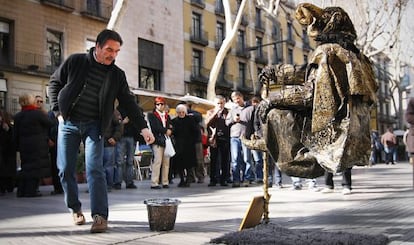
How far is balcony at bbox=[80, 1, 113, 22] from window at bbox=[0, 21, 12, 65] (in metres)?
4.64

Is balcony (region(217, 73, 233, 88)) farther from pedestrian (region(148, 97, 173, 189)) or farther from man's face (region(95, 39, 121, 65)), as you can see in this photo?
man's face (region(95, 39, 121, 65))

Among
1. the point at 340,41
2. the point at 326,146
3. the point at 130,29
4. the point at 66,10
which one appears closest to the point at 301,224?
the point at 326,146

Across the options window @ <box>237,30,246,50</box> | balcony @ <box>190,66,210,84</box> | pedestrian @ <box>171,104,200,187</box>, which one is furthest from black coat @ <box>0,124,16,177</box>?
window @ <box>237,30,246,50</box>

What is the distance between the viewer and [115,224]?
5340 millimetres

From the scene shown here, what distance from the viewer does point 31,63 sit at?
2617 centimetres

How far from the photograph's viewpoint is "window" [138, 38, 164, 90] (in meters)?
32.7

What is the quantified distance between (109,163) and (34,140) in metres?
1.46

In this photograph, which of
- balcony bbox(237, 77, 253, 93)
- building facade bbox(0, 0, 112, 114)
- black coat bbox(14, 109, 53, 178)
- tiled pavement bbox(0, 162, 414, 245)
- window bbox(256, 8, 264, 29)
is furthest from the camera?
window bbox(256, 8, 264, 29)

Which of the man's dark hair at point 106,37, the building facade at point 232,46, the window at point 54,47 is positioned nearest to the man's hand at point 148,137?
the man's dark hair at point 106,37

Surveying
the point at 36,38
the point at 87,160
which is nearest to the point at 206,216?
the point at 87,160

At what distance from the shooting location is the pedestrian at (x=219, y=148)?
11039 millimetres

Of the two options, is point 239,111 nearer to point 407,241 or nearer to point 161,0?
point 407,241

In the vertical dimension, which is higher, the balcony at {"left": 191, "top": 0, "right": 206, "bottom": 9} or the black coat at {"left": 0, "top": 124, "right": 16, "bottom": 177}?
the balcony at {"left": 191, "top": 0, "right": 206, "bottom": 9}

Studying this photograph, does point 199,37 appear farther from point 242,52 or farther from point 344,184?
point 344,184
